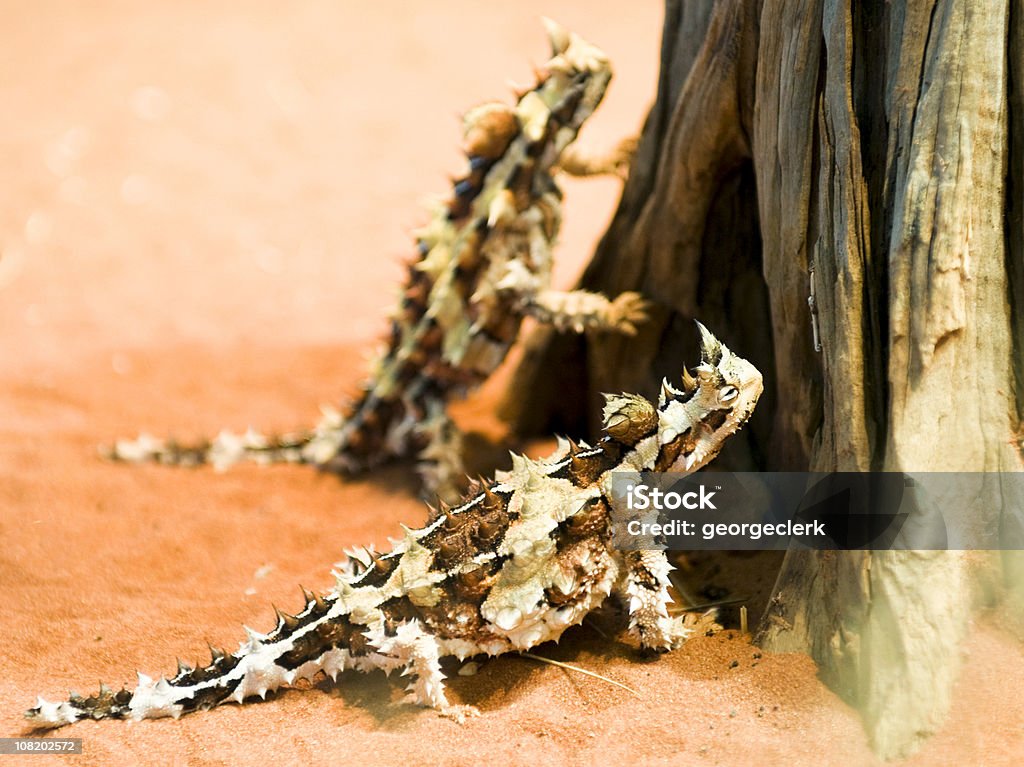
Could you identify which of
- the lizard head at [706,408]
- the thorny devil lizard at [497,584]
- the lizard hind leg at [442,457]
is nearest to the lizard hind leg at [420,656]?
the thorny devil lizard at [497,584]

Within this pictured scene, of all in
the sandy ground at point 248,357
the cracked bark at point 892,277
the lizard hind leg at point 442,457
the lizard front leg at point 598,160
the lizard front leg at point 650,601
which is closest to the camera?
the cracked bark at point 892,277

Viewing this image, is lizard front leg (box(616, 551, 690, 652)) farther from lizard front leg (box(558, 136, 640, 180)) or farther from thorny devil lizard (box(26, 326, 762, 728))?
lizard front leg (box(558, 136, 640, 180))

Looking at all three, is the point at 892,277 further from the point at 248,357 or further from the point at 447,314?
the point at 248,357

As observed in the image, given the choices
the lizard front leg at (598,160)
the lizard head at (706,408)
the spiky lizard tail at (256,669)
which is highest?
the lizard front leg at (598,160)

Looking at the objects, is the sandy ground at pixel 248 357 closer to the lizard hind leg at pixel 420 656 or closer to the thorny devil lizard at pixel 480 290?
the lizard hind leg at pixel 420 656

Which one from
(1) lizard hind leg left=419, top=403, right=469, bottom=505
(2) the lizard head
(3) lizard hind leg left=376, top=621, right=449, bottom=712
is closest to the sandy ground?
(3) lizard hind leg left=376, top=621, right=449, bottom=712

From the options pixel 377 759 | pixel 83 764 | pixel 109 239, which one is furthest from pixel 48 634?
pixel 109 239
